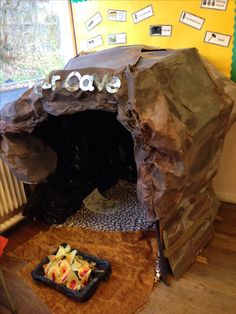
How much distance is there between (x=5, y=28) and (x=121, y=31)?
96cm

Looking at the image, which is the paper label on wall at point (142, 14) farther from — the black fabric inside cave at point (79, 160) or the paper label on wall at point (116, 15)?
the black fabric inside cave at point (79, 160)

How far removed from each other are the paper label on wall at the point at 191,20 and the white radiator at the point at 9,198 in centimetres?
171

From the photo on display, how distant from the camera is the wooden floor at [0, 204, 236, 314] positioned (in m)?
1.56

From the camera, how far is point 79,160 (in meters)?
2.54

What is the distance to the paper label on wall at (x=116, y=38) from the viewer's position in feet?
8.31

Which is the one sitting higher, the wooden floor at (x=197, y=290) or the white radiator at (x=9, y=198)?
the white radiator at (x=9, y=198)

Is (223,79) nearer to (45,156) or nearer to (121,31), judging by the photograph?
(121,31)

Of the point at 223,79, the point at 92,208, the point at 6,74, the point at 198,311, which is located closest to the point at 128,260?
the point at 198,311

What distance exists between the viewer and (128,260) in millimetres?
1911

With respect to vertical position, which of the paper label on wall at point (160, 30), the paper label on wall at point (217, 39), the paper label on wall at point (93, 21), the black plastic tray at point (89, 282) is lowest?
the black plastic tray at point (89, 282)

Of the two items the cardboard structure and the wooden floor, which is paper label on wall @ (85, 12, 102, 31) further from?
the wooden floor

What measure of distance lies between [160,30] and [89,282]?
1899mm

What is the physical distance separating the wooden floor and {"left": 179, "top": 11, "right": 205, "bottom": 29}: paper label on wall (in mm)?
1558

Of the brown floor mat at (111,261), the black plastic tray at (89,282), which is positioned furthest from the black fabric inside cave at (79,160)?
the black plastic tray at (89,282)
